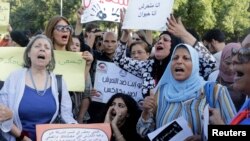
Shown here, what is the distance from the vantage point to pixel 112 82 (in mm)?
5219

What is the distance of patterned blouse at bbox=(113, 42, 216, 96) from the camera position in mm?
4289

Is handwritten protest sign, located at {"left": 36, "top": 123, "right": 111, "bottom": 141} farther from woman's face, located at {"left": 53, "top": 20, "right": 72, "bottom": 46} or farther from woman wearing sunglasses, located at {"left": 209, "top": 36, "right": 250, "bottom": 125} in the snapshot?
woman wearing sunglasses, located at {"left": 209, "top": 36, "right": 250, "bottom": 125}

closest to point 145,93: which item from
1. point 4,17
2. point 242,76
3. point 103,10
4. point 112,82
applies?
point 112,82

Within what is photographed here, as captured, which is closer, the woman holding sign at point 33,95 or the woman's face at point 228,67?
the woman holding sign at point 33,95

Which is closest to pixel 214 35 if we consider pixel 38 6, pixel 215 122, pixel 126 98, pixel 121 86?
pixel 121 86

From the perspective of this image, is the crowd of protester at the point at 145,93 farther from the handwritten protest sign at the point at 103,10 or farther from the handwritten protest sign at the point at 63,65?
the handwritten protest sign at the point at 103,10

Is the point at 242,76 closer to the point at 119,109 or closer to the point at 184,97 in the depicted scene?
the point at 184,97

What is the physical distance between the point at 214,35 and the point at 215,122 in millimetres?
4210

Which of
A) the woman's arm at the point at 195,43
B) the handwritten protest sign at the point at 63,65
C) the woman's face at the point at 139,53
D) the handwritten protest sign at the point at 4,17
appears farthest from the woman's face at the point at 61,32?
the handwritten protest sign at the point at 4,17

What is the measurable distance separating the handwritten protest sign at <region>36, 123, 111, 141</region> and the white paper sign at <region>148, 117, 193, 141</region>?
0.40 meters

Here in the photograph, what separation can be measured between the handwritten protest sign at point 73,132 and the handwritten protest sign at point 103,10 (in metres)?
2.24

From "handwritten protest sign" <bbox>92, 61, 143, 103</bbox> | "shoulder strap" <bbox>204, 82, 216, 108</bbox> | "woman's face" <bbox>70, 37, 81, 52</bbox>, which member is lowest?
"handwritten protest sign" <bbox>92, 61, 143, 103</bbox>

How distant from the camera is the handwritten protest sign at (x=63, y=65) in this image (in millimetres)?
4688

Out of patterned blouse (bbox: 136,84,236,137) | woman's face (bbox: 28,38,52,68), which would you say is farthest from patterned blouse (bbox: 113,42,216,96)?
woman's face (bbox: 28,38,52,68)
